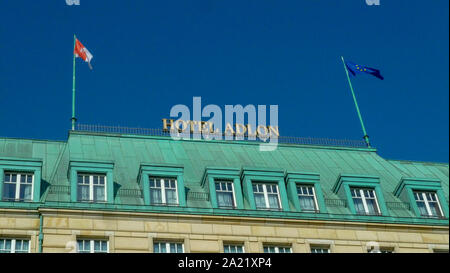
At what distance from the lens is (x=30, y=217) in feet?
169

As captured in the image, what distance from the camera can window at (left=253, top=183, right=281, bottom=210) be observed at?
5625cm

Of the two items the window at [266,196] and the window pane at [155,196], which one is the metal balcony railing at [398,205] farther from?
the window pane at [155,196]

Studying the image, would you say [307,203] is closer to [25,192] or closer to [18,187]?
[25,192]

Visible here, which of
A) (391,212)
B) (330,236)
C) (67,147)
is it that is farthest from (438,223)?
(67,147)

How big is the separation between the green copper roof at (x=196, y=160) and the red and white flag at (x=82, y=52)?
336 inches

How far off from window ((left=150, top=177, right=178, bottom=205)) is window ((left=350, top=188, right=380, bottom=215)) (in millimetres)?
11491

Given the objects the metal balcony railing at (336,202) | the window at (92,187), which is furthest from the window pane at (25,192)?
the metal balcony railing at (336,202)

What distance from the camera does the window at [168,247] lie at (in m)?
52.3

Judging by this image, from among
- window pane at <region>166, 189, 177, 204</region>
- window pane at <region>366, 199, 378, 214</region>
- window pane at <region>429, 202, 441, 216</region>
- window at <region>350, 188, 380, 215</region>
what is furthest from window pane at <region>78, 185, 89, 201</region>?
window pane at <region>429, 202, 441, 216</region>

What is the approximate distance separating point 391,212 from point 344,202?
3.02 meters

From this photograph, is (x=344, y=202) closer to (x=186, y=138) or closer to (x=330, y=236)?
(x=330, y=236)

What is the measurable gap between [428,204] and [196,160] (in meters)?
15.2

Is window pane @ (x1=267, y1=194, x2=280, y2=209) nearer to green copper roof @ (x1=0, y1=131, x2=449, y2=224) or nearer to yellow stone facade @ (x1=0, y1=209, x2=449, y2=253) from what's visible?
yellow stone facade @ (x1=0, y1=209, x2=449, y2=253)
